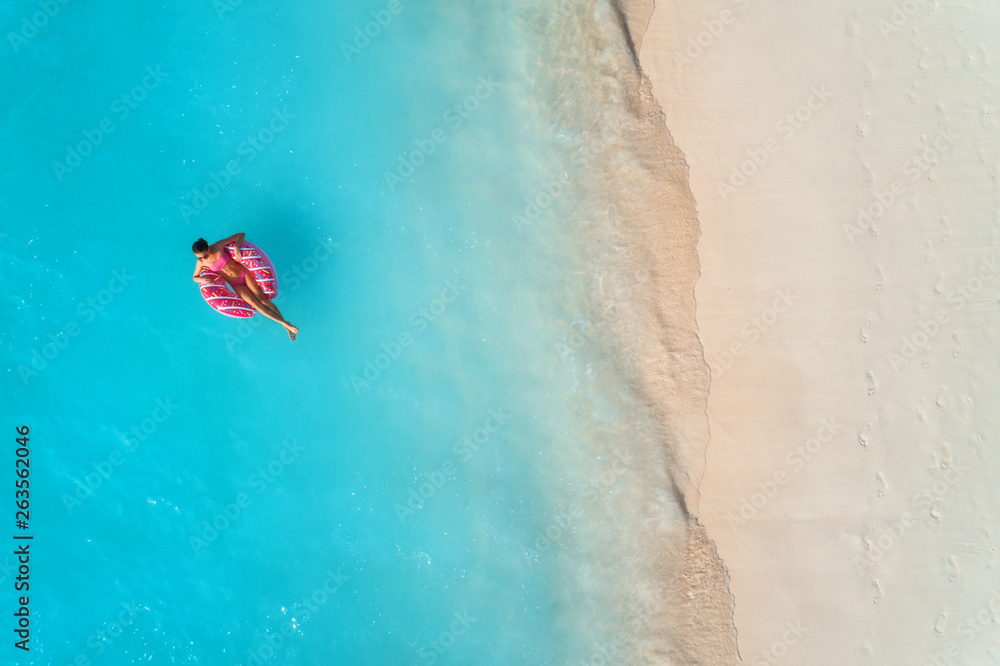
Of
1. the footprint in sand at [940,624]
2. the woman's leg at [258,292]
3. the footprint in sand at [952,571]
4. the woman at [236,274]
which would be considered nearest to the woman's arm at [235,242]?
the woman at [236,274]

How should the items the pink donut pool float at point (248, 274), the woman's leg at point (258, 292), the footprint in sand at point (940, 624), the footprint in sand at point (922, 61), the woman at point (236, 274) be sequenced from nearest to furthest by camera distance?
the woman at point (236, 274) < the pink donut pool float at point (248, 274) < the woman's leg at point (258, 292) < the footprint in sand at point (940, 624) < the footprint in sand at point (922, 61)

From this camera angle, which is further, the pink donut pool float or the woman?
the pink donut pool float

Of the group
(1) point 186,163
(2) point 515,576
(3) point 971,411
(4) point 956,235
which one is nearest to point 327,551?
(2) point 515,576

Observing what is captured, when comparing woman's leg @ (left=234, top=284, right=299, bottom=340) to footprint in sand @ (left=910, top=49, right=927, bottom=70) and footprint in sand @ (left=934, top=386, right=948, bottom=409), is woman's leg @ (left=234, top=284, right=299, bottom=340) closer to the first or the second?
footprint in sand @ (left=934, top=386, right=948, bottom=409)

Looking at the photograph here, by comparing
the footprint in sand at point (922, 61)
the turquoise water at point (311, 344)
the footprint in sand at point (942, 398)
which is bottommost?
the turquoise water at point (311, 344)

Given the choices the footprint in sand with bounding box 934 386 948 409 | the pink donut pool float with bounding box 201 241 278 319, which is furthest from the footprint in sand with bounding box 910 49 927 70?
the pink donut pool float with bounding box 201 241 278 319

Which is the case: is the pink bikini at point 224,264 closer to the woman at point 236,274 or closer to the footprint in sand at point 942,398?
the woman at point 236,274

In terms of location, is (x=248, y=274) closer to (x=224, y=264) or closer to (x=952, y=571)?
(x=224, y=264)

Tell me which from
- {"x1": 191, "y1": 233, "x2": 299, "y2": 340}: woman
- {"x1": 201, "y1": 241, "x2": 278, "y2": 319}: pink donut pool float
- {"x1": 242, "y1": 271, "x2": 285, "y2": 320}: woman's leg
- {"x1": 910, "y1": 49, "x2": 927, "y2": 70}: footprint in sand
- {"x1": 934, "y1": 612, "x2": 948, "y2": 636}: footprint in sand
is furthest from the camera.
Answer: {"x1": 910, "y1": 49, "x2": 927, "y2": 70}: footprint in sand
